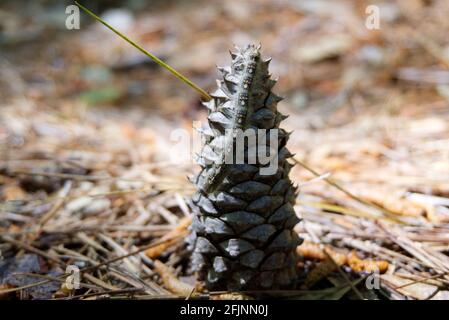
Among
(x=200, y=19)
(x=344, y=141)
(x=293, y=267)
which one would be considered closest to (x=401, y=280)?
(x=293, y=267)
